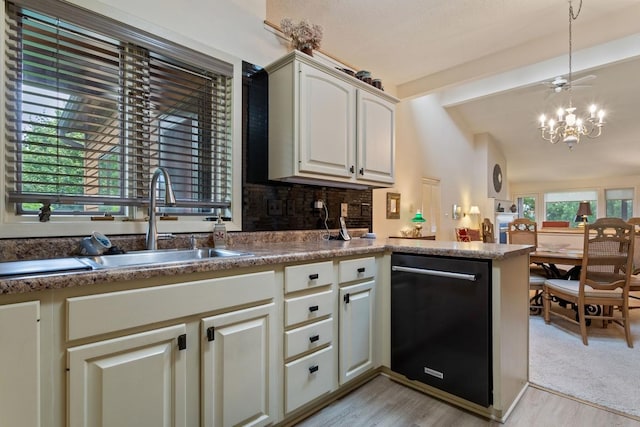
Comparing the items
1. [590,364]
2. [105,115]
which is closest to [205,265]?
[105,115]

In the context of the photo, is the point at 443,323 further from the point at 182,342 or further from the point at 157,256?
the point at 157,256

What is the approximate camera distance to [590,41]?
2.97 m

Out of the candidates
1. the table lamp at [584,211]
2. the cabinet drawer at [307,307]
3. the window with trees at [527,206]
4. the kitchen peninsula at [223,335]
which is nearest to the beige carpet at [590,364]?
the kitchen peninsula at [223,335]

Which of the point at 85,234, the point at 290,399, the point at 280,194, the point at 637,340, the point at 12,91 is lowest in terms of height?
the point at 637,340

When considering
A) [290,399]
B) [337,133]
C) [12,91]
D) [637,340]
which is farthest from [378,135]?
[637,340]

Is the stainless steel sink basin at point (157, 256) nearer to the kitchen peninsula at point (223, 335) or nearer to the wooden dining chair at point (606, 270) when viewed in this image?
the kitchen peninsula at point (223, 335)

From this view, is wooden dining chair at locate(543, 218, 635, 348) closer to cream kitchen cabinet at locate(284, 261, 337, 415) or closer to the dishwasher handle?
the dishwasher handle

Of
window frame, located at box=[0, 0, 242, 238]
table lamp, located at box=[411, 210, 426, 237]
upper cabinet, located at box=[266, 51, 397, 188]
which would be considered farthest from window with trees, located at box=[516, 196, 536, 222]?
window frame, located at box=[0, 0, 242, 238]

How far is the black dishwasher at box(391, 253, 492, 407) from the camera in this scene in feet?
5.32

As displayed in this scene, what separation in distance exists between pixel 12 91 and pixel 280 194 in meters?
1.48

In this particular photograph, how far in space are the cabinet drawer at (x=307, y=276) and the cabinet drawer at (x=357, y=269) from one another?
3.9 inches

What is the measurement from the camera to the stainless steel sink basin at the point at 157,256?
1435 mm

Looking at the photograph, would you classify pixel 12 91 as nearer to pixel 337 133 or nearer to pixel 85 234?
pixel 85 234

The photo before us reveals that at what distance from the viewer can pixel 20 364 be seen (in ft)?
2.86
